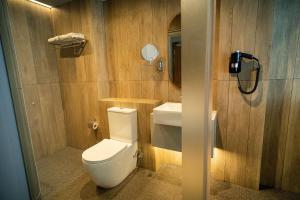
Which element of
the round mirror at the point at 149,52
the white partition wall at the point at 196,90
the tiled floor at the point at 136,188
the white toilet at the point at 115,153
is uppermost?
the round mirror at the point at 149,52

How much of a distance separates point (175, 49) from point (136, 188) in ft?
5.63

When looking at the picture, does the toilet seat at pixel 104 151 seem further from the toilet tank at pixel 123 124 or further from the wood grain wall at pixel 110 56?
the wood grain wall at pixel 110 56

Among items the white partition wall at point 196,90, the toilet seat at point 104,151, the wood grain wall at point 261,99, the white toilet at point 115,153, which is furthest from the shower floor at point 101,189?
the white partition wall at point 196,90

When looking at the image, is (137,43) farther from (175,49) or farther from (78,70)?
(78,70)

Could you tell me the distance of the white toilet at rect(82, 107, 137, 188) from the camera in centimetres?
170

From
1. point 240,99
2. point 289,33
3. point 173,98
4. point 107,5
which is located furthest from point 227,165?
point 107,5

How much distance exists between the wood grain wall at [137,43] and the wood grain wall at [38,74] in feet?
3.36

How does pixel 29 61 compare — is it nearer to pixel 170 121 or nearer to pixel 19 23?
pixel 19 23

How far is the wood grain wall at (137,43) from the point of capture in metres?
2.04

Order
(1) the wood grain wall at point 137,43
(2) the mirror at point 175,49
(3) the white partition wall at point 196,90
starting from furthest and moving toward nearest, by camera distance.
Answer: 1. (1) the wood grain wall at point 137,43
2. (2) the mirror at point 175,49
3. (3) the white partition wall at point 196,90

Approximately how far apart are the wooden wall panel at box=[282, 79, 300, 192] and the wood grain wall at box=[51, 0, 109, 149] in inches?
91.7

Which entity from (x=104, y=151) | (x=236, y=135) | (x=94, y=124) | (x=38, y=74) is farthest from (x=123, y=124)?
(x=38, y=74)

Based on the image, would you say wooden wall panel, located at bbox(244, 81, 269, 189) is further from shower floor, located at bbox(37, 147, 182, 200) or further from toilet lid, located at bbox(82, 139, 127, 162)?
toilet lid, located at bbox(82, 139, 127, 162)

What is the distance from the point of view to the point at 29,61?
2.38 metres
